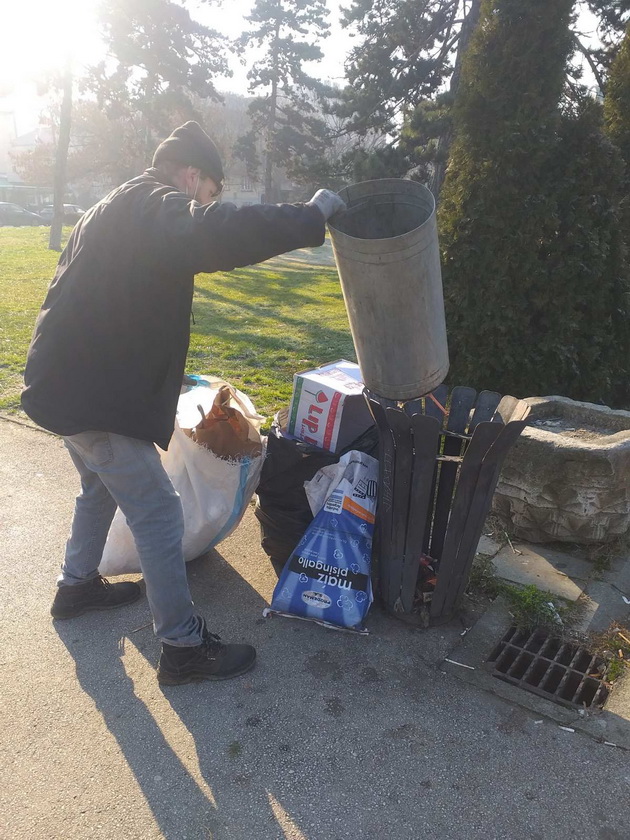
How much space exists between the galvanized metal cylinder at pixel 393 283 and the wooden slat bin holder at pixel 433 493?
5.9 inches

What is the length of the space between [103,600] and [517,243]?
3.21 meters

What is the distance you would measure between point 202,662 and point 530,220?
3.27 metres

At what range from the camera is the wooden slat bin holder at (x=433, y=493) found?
7.94 feet

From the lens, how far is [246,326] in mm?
9328

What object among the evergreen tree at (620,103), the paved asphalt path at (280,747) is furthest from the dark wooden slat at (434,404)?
the evergreen tree at (620,103)

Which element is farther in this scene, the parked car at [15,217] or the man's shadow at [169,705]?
the parked car at [15,217]

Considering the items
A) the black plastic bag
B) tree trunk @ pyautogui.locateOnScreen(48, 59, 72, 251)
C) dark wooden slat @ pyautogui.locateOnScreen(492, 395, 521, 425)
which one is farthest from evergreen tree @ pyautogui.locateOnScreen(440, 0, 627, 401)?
tree trunk @ pyautogui.locateOnScreen(48, 59, 72, 251)

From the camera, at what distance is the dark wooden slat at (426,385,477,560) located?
8.78 feet

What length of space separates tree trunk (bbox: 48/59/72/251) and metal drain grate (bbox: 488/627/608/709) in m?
18.4

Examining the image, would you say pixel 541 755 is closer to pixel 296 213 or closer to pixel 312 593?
pixel 312 593

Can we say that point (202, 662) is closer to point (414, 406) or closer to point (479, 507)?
point (479, 507)

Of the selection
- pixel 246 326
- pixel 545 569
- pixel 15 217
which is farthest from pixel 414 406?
pixel 15 217

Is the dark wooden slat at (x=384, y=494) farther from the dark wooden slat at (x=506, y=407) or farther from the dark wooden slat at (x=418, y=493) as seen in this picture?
the dark wooden slat at (x=506, y=407)

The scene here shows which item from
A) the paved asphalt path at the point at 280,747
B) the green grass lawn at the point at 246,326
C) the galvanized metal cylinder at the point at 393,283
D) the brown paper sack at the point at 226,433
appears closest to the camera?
the paved asphalt path at the point at 280,747
